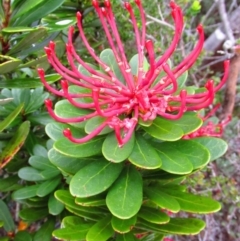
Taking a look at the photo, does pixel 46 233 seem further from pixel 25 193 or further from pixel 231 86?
pixel 231 86

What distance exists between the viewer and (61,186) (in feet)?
3.91

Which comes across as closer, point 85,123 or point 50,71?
point 85,123

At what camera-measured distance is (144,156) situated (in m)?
0.79

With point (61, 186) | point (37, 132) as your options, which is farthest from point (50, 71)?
point (61, 186)

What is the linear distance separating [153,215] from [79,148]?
249 mm

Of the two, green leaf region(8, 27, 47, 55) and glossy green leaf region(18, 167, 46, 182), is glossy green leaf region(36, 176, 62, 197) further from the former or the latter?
green leaf region(8, 27, 47, 55)

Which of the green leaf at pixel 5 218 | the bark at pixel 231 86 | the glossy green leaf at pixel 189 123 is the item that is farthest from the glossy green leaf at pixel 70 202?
the bark at pixel 231 86

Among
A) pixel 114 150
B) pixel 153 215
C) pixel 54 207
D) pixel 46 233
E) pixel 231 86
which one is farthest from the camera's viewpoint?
pixel 231 86

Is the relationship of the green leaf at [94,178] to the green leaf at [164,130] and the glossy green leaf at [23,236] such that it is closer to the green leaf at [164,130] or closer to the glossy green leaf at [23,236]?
the green leaf at [164,130]

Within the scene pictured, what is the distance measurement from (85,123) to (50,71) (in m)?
0.74

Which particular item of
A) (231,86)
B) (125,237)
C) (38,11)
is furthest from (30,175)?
(231,86)

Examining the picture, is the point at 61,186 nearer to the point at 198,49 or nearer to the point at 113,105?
the point at 113,105

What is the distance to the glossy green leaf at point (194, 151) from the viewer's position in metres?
0.80

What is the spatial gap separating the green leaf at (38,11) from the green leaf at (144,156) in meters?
0.49
